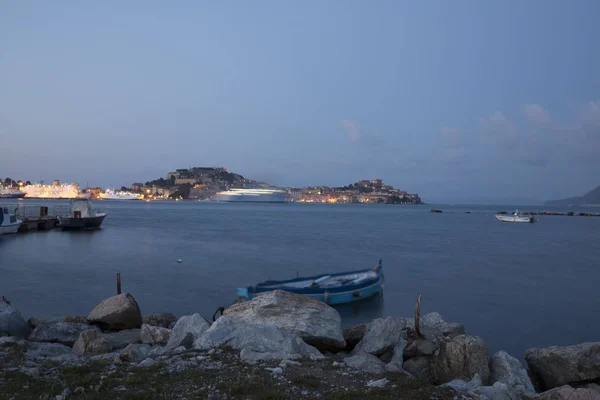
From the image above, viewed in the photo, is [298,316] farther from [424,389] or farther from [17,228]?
[17,228]

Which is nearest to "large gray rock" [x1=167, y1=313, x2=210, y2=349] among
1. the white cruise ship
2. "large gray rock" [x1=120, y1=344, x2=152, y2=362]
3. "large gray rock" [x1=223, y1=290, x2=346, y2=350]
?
"large gray rock" [x1=223, y1=290, x2=346, y2=350]

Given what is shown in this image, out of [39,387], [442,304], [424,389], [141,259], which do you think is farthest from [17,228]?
[424,389]

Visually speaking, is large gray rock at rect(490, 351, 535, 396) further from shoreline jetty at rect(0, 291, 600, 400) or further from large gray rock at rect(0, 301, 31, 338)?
large gray rock at rect(0, 301, 31, 338)

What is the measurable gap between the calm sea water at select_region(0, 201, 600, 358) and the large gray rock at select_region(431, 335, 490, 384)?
4.10 metres

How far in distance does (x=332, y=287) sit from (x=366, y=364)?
8.46 m

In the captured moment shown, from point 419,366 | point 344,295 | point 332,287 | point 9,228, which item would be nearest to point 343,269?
point 344,295

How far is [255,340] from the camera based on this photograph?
825 centimetres

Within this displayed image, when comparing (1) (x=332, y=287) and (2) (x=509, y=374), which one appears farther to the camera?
(1) (x=332, y=287)

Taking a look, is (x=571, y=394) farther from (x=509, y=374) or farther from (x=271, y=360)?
Result: (x=271, y=360)

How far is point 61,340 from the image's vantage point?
9977mm

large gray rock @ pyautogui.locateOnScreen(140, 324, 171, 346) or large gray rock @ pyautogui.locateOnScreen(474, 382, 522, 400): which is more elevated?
large gray rock @ pyautogui.locateOnScreen(474, 382, 522, 400)

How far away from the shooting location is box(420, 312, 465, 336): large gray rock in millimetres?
11095

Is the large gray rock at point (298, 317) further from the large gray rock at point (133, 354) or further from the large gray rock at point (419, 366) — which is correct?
the large gray rock at point (133, 354)

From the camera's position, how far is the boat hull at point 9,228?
126ft
